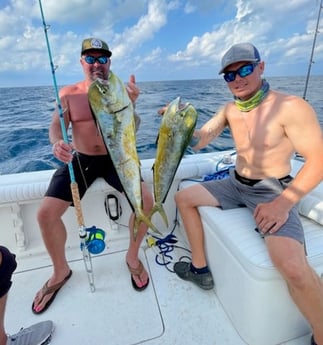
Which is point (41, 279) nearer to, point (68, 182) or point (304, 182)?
point (68, 182)

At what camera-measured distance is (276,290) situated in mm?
1371

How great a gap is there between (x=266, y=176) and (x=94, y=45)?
1455mm

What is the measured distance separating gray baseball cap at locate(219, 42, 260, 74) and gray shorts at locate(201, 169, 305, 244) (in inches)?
30.9

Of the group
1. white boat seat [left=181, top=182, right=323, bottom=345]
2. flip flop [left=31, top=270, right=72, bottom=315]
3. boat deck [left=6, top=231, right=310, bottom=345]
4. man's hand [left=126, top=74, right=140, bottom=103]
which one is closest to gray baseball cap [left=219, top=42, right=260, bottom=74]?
man's hand [left=126, top=74, right=140, bottom=103]

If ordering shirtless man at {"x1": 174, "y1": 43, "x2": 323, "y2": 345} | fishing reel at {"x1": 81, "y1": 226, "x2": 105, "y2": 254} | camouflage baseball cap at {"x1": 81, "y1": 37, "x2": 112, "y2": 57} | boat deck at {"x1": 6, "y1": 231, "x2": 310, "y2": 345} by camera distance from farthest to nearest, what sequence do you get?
fishing reel at {"x1": 81, "y1": 226, "x2": 105, "y2": 254}
camouflage baseball cap at {"x1": 81, "y1": 37, "x2": 112, "y2": 57}
boat deck at {"x1": 6, "y1": 231, "x2": 310, "y2": 345}
shirtless man at {"x1": 174, "y1": 43, "x2": 323, "y2": 345}

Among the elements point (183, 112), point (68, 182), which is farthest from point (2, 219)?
point (183, 112)

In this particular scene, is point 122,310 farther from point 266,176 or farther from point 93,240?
point 266,176

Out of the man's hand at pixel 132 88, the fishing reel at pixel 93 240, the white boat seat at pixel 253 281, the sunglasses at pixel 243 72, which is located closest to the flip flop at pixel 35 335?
the fishing reel at pixel 93 240

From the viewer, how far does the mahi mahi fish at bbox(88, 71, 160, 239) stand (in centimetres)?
120

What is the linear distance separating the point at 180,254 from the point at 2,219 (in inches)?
60.5

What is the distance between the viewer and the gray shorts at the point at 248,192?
1.55 metres

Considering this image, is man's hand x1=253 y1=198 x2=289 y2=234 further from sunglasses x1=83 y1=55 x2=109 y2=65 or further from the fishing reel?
sunglasses x1=83 y1=55 x2=109 y2=65

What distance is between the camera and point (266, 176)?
5.84 ft

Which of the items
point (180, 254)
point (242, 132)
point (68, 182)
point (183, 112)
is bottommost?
point (180, 254)
